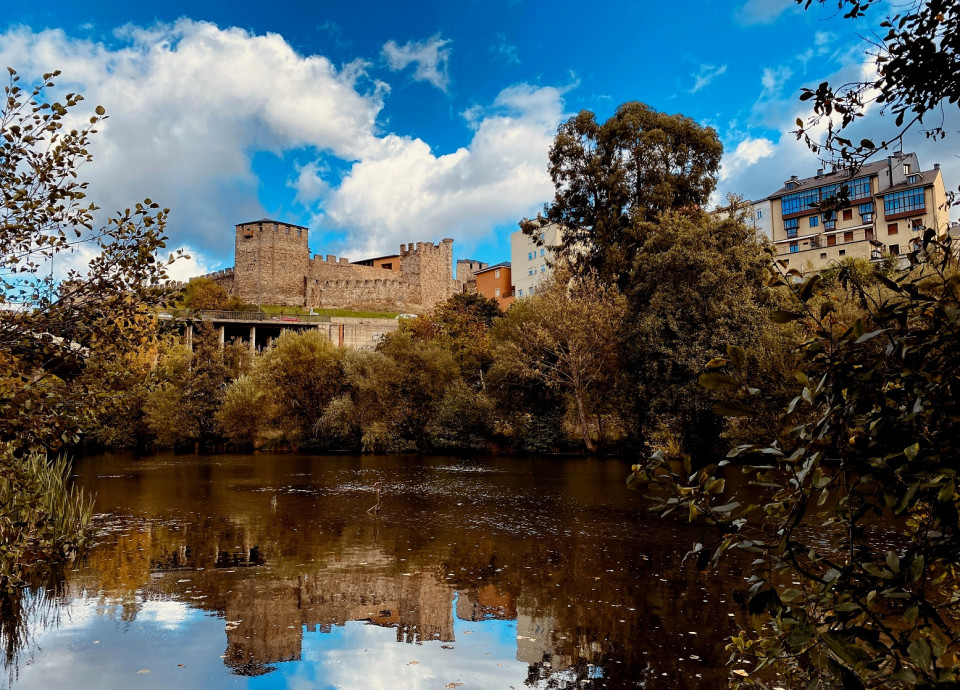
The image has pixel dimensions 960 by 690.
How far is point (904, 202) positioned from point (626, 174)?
108 feet

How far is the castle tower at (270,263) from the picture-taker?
83625 mm

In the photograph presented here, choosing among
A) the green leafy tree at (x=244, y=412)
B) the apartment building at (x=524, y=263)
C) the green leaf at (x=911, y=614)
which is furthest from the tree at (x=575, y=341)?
the apartment building at (x=524, y=263)

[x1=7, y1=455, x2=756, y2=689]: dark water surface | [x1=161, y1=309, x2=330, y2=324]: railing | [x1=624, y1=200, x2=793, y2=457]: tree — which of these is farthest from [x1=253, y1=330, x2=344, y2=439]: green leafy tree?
[x1=7, y1=455, x2=756, y2=689]: dark water surface

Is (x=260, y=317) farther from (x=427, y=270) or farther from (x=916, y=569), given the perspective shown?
(x=916, y=569)

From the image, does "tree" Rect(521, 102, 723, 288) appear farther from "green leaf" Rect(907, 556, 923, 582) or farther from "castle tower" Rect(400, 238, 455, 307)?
"castle tower" Rect(400, 238, 455, 307)

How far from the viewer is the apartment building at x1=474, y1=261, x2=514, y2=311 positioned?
89.2 meters

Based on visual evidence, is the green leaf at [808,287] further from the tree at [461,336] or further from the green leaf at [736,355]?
the tree at [461,336]

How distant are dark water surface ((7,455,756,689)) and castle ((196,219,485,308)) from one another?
68.1 metres

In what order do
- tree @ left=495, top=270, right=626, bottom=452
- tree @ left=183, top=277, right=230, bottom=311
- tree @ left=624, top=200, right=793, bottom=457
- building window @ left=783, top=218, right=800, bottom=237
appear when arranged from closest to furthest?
tree @ left=624, top=200, right=793, bottom=457 → tree @ left=495, top=270, right=626, bottom=452 → building window @ left=783, top=218, right=800, bottom=237 → tree @ left=183, top=277, right=230, bottom=311

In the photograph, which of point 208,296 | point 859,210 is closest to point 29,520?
point 859,210

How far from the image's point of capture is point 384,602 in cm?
963

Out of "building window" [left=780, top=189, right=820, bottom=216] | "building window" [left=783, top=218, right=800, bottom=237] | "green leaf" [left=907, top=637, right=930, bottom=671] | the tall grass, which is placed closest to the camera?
"green leaf" [left=907, top=637, right=930, bottom=671]

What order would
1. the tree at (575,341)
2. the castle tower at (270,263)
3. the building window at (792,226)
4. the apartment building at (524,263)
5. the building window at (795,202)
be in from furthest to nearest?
the castle tower at (270,263)
the apartment building at (524,263)
the building window at (792,226)
the building window at (795,202)
the tree at (575,341)

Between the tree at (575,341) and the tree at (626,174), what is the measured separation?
1.79 metres
